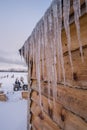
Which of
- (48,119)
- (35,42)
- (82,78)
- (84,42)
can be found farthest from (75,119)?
(35,42)

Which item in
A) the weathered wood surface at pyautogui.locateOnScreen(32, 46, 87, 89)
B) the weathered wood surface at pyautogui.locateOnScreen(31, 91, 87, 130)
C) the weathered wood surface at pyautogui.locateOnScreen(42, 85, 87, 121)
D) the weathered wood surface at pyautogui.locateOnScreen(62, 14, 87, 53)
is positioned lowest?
the weathered wood surface at pyautogui.locateOnScreen(31, 91, 87, 130)

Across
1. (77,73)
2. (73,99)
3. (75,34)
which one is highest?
(75,34)

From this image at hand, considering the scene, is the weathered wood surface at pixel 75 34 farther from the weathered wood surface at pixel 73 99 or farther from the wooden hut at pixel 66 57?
the weathered wood surface at pixel 73 99

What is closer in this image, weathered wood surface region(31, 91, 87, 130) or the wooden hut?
the wooden hut

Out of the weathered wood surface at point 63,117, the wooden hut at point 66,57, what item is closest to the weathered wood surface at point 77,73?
the wooden hut at point 66,57

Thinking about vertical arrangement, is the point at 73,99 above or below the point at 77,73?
below

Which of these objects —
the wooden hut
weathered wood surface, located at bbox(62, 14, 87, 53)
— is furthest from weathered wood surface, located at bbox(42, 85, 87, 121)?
weathered wood surface, located at bbox(62, 14, 87, 53)

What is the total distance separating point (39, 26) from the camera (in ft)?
7.25

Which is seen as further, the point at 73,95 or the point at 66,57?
the point at 66,57

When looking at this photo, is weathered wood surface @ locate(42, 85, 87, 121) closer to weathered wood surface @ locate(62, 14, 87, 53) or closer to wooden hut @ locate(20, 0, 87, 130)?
wooden hut @ locate(20, 0, 87, 130)

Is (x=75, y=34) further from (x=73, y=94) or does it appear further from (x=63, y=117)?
(x=63, y=117)

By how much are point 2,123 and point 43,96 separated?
6.01 meters

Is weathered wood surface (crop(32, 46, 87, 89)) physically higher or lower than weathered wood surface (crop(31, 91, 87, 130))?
higher

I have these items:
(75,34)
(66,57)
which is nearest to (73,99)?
(66,57)
